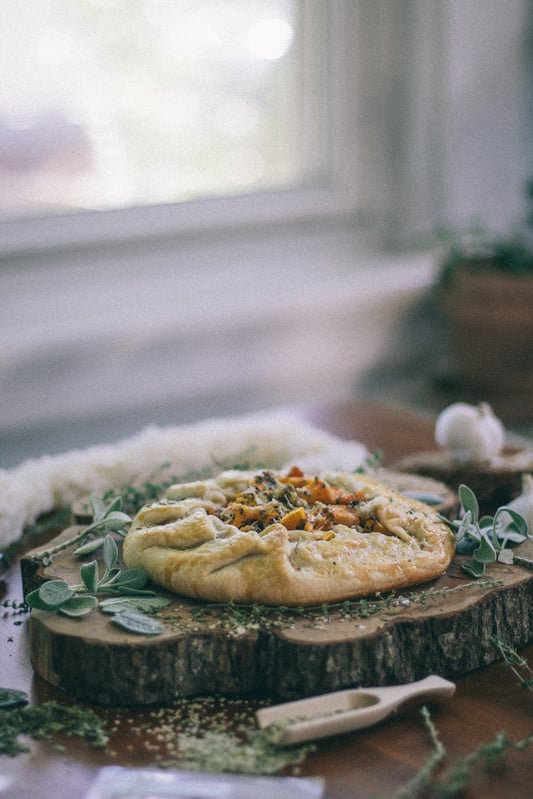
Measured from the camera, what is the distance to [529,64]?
3953 millimetres

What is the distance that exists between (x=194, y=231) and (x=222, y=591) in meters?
2.63

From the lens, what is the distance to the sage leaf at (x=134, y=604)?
1.13 m

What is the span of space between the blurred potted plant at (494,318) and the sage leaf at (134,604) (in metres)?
2.38

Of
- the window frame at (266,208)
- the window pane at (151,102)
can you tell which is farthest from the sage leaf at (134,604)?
the window pane at (151,102)

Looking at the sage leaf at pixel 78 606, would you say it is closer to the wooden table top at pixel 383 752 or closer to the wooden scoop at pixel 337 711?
the wooden table top at pixel 383 752

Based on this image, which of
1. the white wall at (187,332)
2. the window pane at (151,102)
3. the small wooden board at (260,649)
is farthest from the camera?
the window pane at (151,102)

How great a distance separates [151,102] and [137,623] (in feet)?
8.91

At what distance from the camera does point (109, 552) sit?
1.22 meters

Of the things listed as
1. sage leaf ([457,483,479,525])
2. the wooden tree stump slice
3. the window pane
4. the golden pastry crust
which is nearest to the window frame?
the window pane

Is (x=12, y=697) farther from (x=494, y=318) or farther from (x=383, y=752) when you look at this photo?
(x=494, y=318)

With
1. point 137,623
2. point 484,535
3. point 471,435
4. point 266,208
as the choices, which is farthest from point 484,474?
point 266,208

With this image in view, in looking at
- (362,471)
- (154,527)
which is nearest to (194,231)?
(362,471)

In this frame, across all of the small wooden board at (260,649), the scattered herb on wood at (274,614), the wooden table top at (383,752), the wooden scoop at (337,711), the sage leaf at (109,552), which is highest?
the sage leaf at (109,552)

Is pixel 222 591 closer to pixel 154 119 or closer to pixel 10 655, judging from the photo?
pixel 10 655
